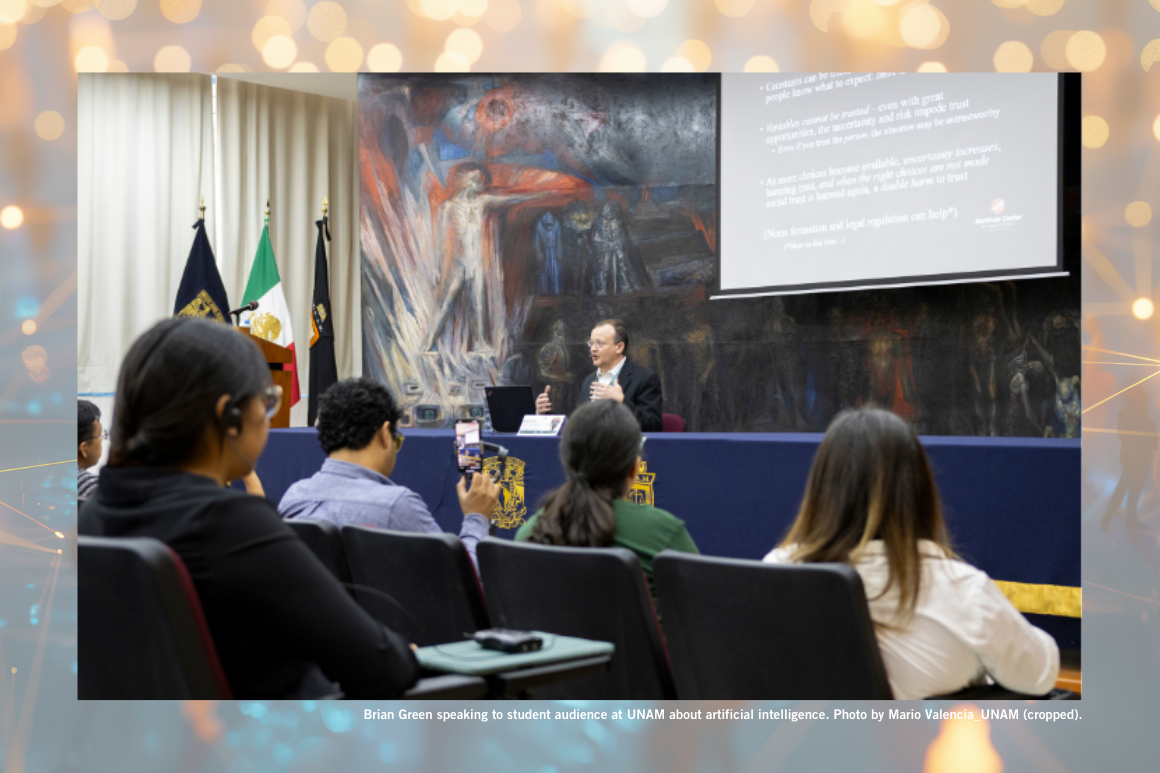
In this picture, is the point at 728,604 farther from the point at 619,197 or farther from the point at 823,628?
the point at 619,197

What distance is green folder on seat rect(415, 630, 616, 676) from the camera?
126cm

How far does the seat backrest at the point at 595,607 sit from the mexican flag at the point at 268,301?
242 inches

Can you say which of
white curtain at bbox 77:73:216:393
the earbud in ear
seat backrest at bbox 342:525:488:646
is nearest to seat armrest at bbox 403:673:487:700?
the earbud in ear

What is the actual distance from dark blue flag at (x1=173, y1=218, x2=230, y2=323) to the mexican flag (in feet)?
0.87

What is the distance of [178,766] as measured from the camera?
1.58m

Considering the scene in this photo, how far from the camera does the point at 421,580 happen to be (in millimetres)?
1983

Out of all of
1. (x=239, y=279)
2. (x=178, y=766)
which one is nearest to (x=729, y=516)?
(x=178, y=766)

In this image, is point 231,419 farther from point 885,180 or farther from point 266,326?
point 266,326

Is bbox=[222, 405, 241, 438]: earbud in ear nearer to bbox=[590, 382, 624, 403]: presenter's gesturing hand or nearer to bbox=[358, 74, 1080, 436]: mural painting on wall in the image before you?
bbox=[590, 382, 624, 403]: presenter's gesturing hand

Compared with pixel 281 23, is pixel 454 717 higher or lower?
lower

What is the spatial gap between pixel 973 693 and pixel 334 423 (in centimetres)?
175

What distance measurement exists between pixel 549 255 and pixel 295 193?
2886 mm

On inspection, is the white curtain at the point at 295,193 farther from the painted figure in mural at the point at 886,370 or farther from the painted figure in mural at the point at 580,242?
the painted figure in mural at the point at 886,370

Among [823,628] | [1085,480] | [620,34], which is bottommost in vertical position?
[823,628]
